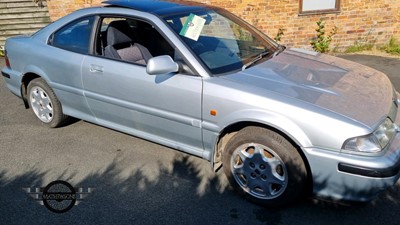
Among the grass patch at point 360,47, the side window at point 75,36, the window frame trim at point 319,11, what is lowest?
the grass patch at point 360,47

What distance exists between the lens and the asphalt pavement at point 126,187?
2680mm

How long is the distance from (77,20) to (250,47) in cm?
189

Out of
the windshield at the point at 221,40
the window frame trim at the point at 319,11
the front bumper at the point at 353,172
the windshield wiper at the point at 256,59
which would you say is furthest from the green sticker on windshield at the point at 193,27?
the window frame trim at the point at 319,11

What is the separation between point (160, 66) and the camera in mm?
2734

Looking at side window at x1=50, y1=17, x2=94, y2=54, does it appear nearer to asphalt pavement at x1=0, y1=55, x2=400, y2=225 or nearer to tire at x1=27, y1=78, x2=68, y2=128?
tire at x1=27, y1=78, x2=68, y2=128

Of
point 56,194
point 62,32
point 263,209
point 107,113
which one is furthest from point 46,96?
point 263,209

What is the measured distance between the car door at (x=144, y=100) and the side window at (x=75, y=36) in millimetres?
223

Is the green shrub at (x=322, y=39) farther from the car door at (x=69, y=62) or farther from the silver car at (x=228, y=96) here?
the car door at (x=69, y=62)

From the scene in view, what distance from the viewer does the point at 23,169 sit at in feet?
11.2

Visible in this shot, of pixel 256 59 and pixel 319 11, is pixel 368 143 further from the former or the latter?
pixel 319 11

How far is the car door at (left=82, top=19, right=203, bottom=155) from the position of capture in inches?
114

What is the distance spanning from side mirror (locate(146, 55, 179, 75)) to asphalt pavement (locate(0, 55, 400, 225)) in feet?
3.44

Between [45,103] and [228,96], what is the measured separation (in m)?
2.56

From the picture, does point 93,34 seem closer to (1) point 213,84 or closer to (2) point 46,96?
(2) point 46,96
